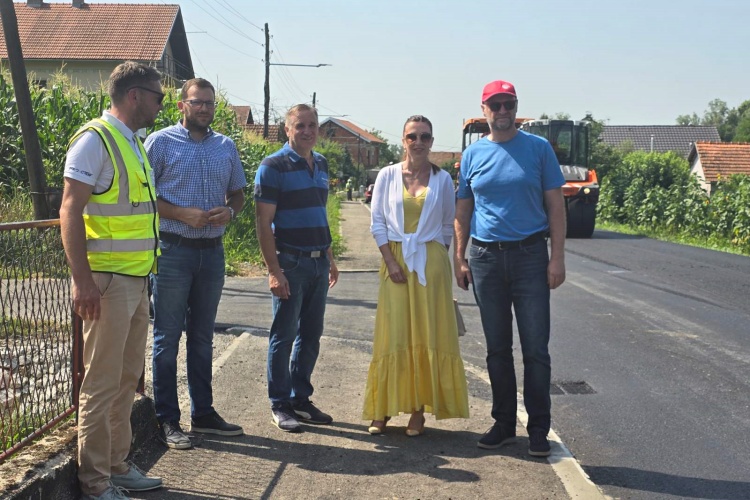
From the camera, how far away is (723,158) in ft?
150

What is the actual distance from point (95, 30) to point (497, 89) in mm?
43646

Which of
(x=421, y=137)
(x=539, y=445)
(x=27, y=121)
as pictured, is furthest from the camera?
(x=27, y=121)

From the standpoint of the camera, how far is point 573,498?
4.63 meters

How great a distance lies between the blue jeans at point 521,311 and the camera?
5.39m

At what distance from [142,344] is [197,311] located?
0.92 m

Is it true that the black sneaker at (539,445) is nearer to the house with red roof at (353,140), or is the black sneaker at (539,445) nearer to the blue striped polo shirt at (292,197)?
the blue striped polo shirt at (292,197)

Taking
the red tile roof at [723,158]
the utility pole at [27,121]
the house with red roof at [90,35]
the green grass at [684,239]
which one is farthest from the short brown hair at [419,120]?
the red tile roof at [723,158]

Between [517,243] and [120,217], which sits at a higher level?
[120,217]

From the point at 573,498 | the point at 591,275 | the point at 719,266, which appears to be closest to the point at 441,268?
the point at 573,498

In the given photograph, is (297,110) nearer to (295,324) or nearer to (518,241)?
(295,324)

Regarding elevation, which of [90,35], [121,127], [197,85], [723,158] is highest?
[90,35]

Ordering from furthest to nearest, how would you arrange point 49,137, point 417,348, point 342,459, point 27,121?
point 49,137 < point 27,121 < point 417,348 < point 342,459

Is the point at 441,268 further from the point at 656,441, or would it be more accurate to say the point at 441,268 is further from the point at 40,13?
the point at 40,13

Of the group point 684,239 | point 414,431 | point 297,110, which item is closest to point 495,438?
point 414,431
